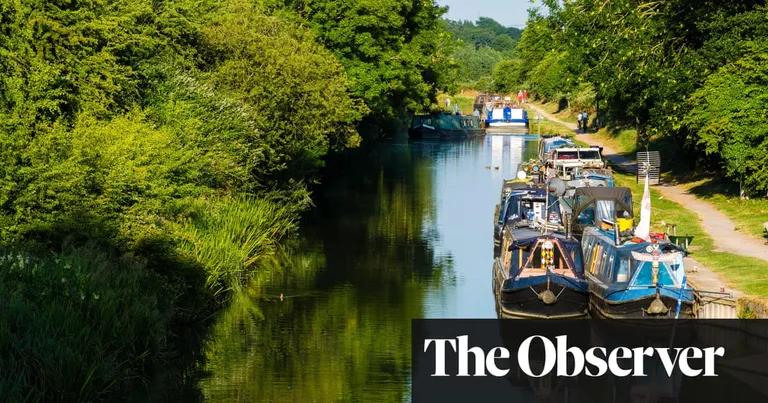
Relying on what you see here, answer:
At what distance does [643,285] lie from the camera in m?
26.0

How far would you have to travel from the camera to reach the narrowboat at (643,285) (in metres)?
25.4

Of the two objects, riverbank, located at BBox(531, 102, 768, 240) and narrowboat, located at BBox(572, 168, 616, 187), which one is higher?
narrowboat, located at BBox(572, 168, 616, 187)

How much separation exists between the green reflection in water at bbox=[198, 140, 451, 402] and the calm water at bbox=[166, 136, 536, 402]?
0.09 ft

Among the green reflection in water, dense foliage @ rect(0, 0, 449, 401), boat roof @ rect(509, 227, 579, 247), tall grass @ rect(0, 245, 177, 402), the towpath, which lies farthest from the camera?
boat roof @ rect(509, 227, 579, 247)

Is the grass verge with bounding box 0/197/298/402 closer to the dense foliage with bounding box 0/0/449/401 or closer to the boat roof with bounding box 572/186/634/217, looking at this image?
the dense foliage with bounding box 0/0/449/401

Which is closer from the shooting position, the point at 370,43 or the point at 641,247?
the point at 641,247

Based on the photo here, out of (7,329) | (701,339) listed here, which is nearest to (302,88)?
(701,339)

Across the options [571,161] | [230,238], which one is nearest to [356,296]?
[230,238]

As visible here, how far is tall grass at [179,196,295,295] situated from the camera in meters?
28.2

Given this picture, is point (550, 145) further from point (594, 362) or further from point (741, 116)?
point (594, 362)

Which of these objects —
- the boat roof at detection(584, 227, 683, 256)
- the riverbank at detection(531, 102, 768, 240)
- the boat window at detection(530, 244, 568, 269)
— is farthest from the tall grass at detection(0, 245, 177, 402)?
the riverbank at detection(531, 102, 768, 240)

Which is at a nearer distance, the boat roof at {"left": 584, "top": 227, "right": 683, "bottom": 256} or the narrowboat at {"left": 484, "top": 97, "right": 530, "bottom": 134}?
the boat roof at {"left": 584, "top": 227, "right": 683, "bottom": 256}

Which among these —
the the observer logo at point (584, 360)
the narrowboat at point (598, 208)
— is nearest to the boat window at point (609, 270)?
the the observer logo at point (584, 360)

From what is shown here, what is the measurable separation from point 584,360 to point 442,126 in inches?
2875
